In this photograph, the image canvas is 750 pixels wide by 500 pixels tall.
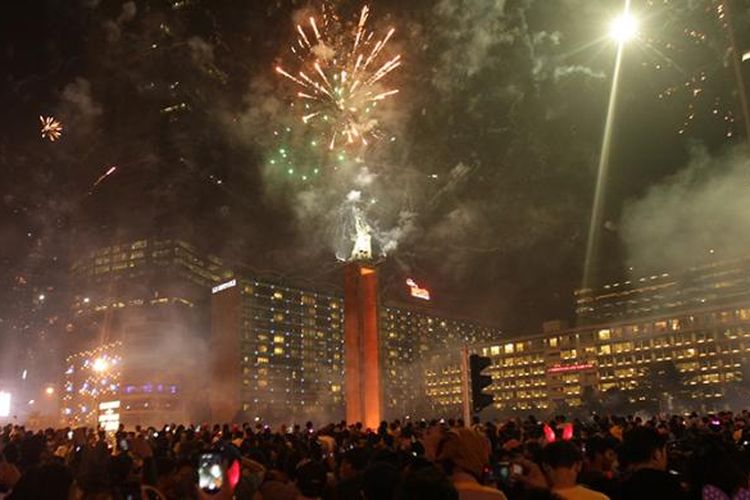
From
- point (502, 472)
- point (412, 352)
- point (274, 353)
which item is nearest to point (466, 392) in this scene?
point (502, 472)

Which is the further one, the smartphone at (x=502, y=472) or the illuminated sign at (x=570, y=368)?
the illuminated sign at (x=570, y=368)

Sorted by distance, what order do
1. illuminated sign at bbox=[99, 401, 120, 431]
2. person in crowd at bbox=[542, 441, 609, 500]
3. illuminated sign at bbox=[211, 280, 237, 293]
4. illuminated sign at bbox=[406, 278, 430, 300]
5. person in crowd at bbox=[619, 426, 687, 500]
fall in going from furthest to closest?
illuminated sign at bbox=[211, 280, 237, 293] → illuminated sign at bbox=[99, 401, 120, 431] → illuminated sign at bbox=[406, 278, 430, 300] → person in crowd at bbox=[542, 441, 609, 500] → person in crowd at bbox=[619, 426, 687, 500]

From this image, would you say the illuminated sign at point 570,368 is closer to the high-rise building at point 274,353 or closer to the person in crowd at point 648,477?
the high-rise building at point 274,353

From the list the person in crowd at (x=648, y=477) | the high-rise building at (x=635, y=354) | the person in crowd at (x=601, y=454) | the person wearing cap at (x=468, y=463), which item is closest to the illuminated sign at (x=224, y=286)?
the high-rise building at (x=635, y=354)

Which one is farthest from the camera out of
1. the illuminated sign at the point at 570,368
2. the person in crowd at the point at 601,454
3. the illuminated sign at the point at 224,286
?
the illuminated sign at the point at 224,286

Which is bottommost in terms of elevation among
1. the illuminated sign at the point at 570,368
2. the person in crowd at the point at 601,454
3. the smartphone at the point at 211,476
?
the person in crowd at the point at 601,454

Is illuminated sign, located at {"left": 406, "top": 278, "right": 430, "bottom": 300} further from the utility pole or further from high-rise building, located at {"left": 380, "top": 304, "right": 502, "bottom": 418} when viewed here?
high-rise building, located at {"left": 380, "top": 304, "right": 502, "bottom": 418}

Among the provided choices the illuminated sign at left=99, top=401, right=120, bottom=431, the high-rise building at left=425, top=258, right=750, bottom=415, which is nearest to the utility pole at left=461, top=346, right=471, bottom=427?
the high-rise building at left=425, top=258, right=750, bottom=415

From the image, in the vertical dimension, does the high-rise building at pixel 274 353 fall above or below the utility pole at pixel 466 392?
above
